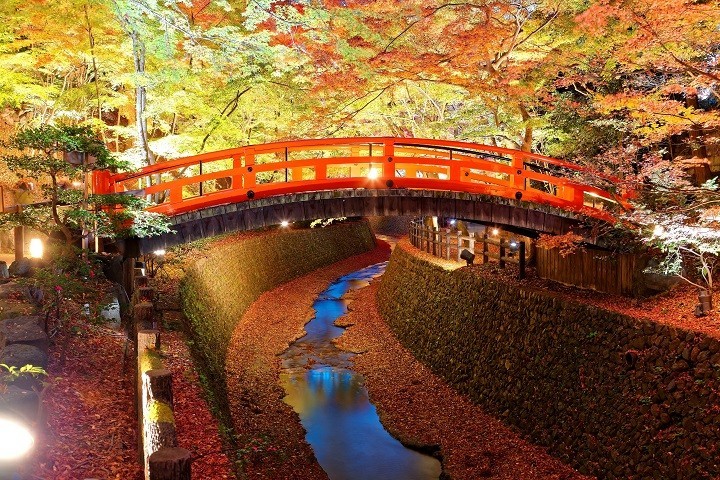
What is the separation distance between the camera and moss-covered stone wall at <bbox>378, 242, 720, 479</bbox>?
789 centimetres

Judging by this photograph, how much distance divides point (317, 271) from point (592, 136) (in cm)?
2028

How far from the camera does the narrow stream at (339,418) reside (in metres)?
11.0

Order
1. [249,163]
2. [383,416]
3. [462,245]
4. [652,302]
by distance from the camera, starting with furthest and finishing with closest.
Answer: [462,245], [383,416], [249,163], [652,302]

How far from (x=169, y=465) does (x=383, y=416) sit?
8.74 m

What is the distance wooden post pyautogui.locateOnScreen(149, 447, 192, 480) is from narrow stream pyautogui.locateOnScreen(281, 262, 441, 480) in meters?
6.19

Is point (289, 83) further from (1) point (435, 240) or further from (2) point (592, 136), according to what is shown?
(2) point (592, 136)

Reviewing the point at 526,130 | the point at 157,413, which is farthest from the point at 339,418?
the point at 526,130

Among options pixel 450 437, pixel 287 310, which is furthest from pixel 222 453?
pixel 287 310

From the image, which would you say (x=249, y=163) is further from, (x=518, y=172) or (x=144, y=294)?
(x=518, y=172)

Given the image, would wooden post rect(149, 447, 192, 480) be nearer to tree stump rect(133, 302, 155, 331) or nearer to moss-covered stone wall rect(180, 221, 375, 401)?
tree stump rect(133, 302, 155, 331)

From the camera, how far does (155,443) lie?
5535mm

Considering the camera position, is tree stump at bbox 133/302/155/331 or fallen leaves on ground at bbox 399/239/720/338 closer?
tree stump at bbox 133/302/155/331

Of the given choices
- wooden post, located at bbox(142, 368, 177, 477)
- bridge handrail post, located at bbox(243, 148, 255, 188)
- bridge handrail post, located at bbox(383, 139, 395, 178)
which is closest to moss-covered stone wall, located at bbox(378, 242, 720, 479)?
bridge handrail post, located at bbox(383, 139, 395, 178)

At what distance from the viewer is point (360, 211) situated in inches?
492
